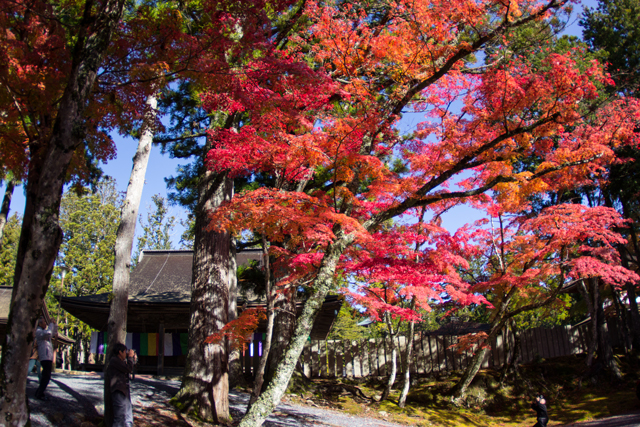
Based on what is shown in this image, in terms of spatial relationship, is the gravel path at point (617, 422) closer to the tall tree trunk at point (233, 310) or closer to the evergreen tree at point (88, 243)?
the tall tree trunk at point (233, 310)

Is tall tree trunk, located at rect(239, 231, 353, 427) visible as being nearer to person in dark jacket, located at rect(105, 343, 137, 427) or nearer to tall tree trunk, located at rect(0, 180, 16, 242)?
person in dark jacket, located at rect(105, 343, 137, 427)

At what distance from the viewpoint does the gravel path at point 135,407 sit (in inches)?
232

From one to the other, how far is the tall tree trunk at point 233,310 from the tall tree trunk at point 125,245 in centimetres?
319

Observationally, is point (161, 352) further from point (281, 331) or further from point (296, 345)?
point (296, 345)

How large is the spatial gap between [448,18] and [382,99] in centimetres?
404

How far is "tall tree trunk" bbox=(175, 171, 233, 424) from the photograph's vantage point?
738 cm

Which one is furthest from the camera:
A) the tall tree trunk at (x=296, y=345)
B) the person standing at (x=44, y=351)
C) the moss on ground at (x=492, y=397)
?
the moss on ground at (x=492, y=397)

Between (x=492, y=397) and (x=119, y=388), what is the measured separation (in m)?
11.0

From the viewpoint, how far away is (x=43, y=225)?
3.93m

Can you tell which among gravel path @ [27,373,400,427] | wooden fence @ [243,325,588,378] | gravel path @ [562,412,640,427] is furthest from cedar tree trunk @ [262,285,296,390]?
gravel path @ [562,412,640,427]

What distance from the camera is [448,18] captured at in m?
6.78

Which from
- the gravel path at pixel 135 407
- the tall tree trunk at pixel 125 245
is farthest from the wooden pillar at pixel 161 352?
the tall tree trunk at pixel 125 245

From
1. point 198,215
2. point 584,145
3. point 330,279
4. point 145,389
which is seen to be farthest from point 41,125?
point 584,145

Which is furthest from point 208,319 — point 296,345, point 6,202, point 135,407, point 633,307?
point 633,307
